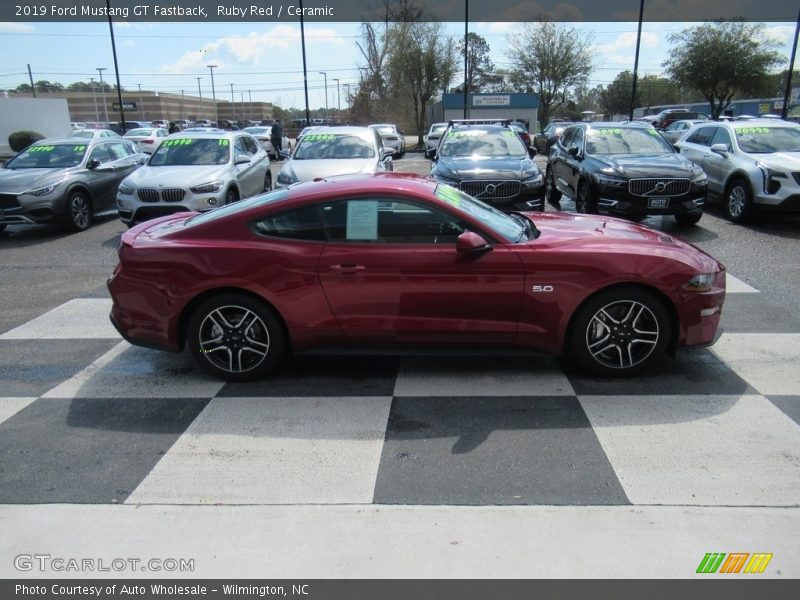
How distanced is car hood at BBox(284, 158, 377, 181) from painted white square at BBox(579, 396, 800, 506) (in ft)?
22.7

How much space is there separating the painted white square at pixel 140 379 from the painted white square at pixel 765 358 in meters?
4.00

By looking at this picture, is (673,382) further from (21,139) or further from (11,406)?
(21,139)

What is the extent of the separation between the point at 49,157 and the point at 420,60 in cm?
2958

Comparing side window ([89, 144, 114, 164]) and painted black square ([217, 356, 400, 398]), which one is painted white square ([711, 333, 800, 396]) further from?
side window ([89, 144, 114, 164])

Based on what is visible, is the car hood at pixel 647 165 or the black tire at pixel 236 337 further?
the car hood at pixel 647 165

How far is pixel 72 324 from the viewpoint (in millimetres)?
6059

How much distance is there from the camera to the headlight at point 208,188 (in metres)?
9.57

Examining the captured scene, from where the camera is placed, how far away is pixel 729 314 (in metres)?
5.94

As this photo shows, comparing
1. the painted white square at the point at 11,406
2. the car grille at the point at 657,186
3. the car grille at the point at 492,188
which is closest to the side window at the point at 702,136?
the car grille at the point at 657,186

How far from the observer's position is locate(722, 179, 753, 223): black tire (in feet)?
32.7

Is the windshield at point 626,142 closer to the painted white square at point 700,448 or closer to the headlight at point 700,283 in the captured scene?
the headlight at point 700,283

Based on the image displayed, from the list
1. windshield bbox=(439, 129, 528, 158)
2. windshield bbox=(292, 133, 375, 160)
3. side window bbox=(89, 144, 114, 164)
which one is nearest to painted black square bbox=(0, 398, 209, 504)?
windshield bbox=(439, 129, 528, 158)
